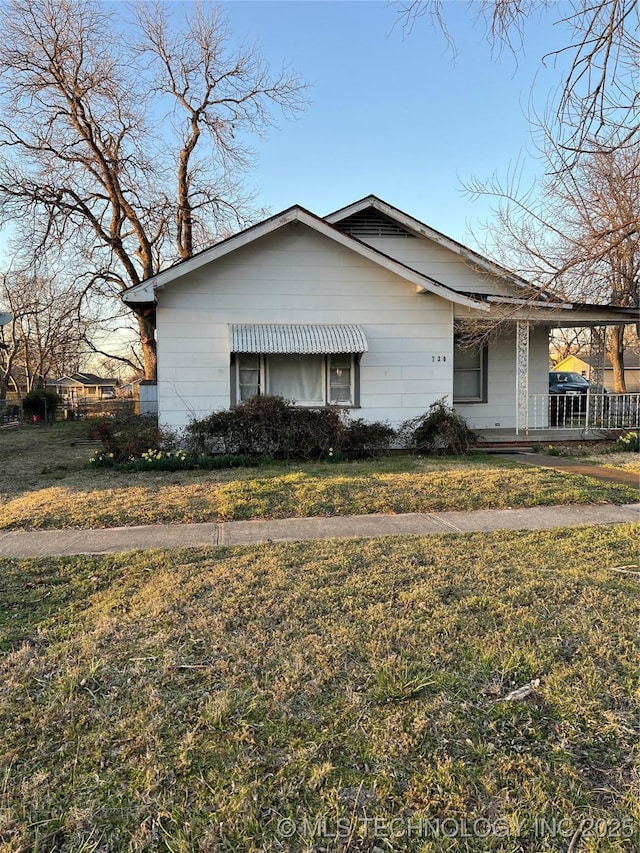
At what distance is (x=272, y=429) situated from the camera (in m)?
10.1

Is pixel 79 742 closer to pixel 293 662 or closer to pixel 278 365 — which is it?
pixel 293 662

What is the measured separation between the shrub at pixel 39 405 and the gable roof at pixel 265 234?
1794 centimetres

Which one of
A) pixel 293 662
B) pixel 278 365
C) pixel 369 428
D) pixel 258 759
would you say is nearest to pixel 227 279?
pixel 278 365

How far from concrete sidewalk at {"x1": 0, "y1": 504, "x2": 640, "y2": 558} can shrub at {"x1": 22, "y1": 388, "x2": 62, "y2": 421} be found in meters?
22.5

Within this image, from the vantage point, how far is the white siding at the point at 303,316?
35.7 ft

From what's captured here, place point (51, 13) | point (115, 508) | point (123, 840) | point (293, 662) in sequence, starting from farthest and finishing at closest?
point (51, 13), point (115, 508), point (293, 662), point (123, 840)

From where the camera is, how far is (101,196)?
23.9 metres

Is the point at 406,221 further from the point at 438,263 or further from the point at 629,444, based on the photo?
the point at 629,444

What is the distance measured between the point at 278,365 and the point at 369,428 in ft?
7.90

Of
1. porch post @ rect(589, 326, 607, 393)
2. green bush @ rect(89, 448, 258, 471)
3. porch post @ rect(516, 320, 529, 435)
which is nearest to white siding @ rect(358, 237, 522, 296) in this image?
porch post @ rect(516, 320, 529, 435)

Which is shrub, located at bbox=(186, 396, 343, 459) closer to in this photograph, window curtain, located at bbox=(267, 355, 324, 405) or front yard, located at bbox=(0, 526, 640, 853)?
window curtain, located at bbox=(267, 355, 324, 405)

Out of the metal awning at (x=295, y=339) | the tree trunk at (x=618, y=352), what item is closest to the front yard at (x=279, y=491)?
the metal awning at (x=295, y=339)

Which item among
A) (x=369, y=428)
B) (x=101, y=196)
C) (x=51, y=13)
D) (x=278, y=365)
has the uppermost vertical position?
(x=51, y=13)

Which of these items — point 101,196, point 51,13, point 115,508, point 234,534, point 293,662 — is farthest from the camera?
point 101,196
